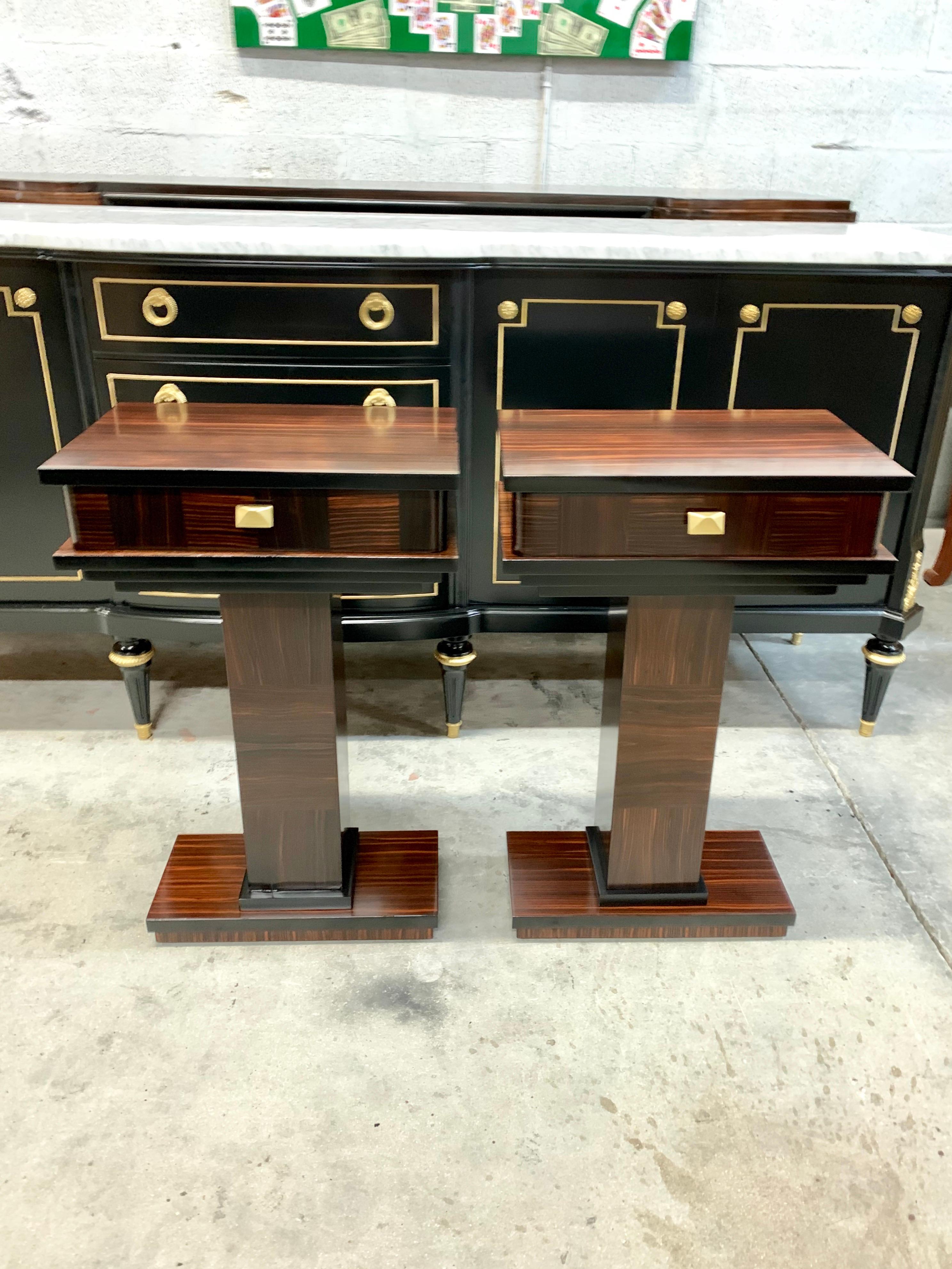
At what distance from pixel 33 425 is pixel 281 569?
91cm

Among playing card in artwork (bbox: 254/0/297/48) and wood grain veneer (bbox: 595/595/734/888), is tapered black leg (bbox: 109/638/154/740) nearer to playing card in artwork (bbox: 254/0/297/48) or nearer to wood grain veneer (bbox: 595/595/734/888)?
wood grain veneer (bbox: 595/595/734/888)

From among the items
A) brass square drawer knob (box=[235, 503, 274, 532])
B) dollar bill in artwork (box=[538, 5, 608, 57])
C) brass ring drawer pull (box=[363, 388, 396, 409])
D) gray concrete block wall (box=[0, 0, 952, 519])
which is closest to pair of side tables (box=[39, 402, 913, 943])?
brass square drawer knob (box=[235, 503, 274, 532])

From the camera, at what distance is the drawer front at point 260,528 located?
3.96ft

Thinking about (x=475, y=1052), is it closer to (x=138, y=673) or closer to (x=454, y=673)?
(x=454, y=673)

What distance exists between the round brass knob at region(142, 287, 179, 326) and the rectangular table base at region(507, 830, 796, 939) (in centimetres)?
115

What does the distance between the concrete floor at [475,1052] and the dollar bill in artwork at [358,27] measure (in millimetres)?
1848

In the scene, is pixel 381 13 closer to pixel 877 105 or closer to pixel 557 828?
pixel 877 105

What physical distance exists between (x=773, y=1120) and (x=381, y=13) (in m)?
2.65

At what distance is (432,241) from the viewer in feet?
5.60

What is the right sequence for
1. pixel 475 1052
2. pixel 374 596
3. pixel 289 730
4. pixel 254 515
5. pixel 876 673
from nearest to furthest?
pixel 254 515
pixel 475 1052
pixel 289 730
pixel 374 596
pixel 876 673

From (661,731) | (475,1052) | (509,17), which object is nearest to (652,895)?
(661,731)

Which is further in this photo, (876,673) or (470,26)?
(470,26)

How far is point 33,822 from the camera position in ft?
6.10

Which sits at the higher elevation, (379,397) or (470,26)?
(470,26)
